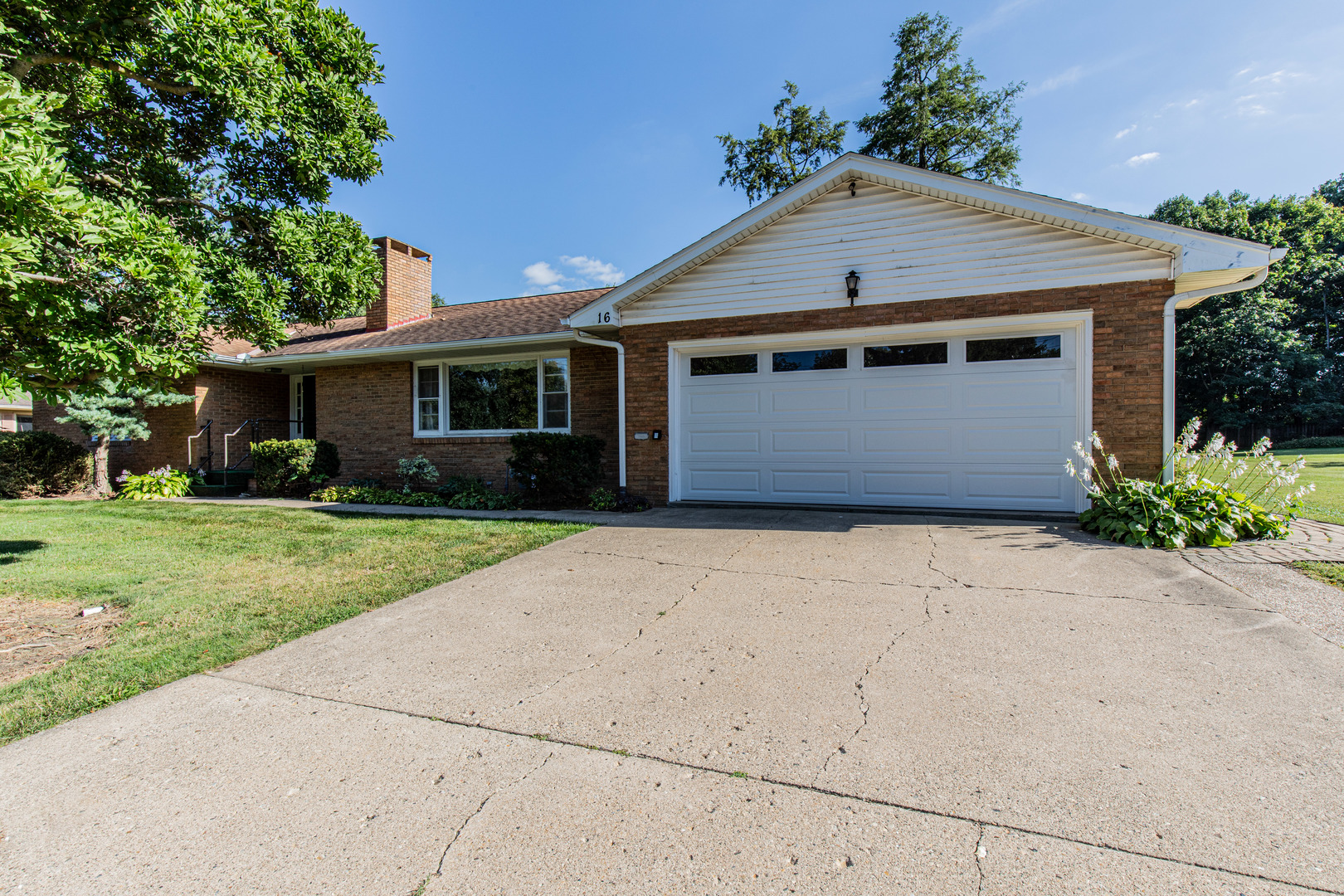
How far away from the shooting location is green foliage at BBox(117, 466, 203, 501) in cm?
1220

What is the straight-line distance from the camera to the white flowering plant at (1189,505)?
5.89m

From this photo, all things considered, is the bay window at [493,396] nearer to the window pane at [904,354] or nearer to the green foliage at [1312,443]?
the window pane at [904,354]

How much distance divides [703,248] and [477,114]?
8.75 meters

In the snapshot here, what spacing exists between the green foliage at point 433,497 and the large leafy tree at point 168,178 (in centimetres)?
410

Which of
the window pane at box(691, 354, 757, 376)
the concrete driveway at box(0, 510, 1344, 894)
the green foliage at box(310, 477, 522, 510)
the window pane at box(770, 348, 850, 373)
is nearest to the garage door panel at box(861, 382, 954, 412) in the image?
the window pane at box(770, 348, 850, 373)

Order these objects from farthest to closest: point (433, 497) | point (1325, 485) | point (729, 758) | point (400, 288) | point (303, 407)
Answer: point (303, 407), point (400, 288), point (1325, 485), point (433, 497), point (729, 758)

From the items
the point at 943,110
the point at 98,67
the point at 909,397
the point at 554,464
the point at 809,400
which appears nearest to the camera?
the point at 98,67

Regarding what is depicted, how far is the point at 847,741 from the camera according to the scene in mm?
2598

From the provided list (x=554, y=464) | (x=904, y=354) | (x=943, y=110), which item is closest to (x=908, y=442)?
(x=904, y=354)

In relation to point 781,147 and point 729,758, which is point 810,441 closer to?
point 729,758

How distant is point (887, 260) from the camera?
8008 mm

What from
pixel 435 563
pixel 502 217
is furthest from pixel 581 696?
pixel 502 217

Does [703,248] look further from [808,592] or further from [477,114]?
[477,114]

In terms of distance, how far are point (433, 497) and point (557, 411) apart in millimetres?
2665
